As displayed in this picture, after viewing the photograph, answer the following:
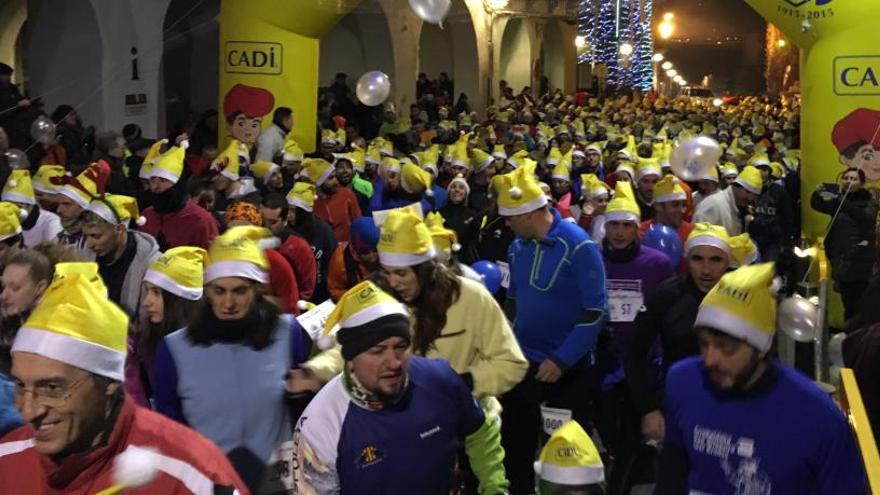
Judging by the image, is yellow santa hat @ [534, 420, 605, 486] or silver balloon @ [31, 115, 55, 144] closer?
yellow santa hat @ [534, 420, 605, 486]

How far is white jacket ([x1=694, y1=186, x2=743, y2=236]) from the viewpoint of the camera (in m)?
9.93

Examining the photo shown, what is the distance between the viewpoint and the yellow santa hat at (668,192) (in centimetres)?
840

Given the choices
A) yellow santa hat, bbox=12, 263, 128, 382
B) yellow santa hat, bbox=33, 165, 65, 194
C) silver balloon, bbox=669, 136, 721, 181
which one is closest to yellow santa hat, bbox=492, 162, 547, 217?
yellow santa hat, bbox=33, 165, 65, 194

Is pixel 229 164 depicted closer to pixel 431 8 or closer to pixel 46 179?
pixel 46 179

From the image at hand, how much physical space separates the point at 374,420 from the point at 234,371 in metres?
0.72

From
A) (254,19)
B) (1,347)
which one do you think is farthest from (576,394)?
(254,19)

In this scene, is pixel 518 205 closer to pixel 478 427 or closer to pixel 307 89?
pixel 478 427

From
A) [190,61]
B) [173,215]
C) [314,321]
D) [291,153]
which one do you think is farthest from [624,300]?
[190,61]

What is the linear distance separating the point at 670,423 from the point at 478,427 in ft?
2.07

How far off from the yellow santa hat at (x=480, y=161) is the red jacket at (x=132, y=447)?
950 cm

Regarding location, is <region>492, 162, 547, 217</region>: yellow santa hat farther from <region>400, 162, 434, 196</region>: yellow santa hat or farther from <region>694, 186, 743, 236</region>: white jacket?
<region>400, 162, 434, 196</region>: yellow santa hat

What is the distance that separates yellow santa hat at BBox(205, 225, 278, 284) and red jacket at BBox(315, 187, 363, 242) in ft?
18.2

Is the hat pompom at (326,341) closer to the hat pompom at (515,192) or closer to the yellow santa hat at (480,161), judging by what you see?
the hat pompom at (515,192)

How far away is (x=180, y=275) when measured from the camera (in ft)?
15.6
